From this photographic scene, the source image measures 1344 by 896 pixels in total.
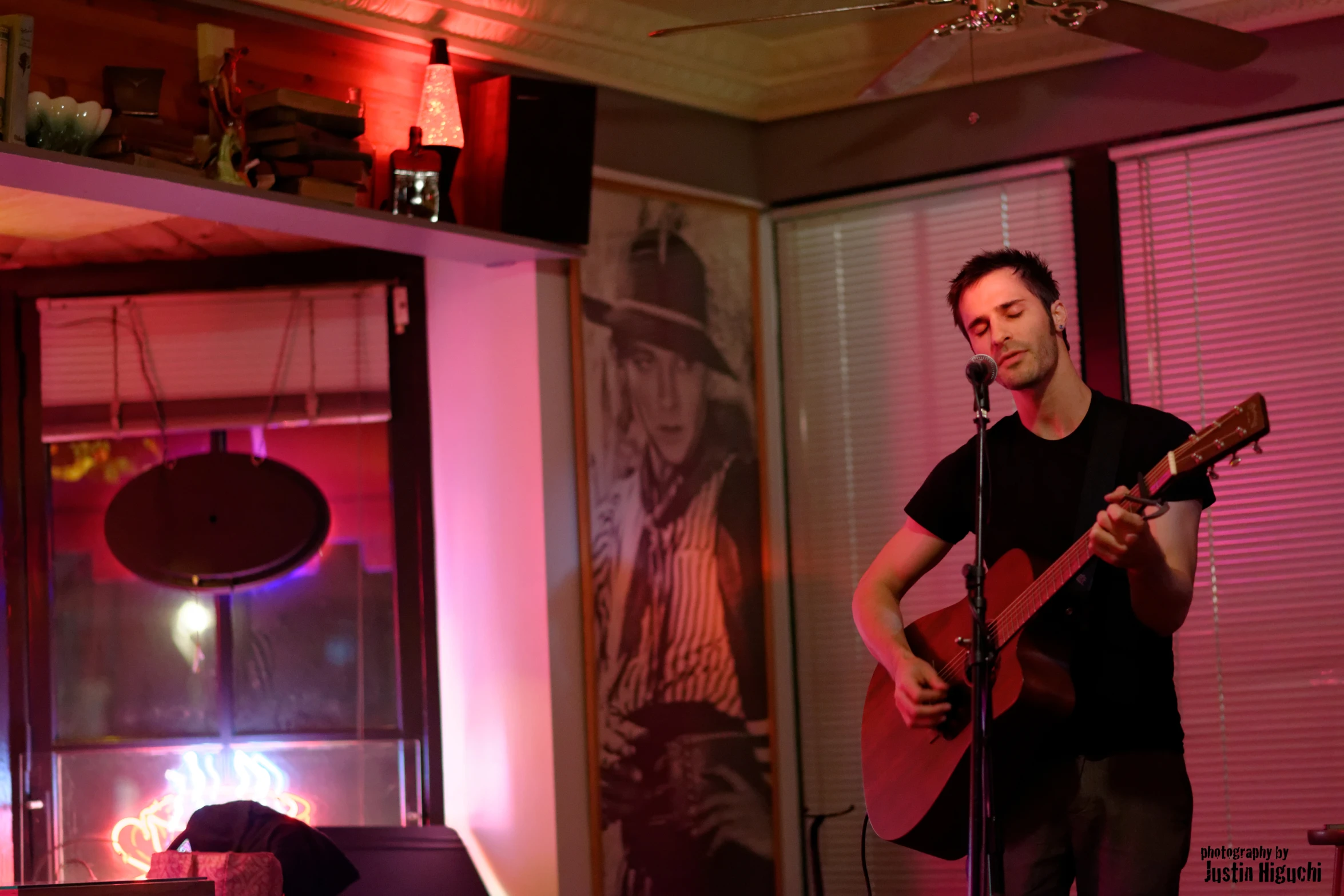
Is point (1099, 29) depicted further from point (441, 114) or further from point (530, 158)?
point (441, 114)

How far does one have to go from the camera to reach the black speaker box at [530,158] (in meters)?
3.79

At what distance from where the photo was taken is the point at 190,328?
4367mm

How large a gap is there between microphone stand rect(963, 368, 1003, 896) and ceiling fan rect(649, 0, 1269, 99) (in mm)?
818

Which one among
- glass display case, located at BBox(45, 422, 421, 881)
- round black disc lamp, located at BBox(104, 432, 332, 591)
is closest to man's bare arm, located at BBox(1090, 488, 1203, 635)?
glass display case, located at BBox(45, 422, 421, 881)

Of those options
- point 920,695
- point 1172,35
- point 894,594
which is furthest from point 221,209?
point 1172,35

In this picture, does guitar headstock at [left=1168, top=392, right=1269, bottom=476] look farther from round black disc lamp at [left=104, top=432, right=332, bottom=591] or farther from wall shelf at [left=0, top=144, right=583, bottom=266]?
round black disc lamp at [left=104, top=432, right=332, bottom=591]

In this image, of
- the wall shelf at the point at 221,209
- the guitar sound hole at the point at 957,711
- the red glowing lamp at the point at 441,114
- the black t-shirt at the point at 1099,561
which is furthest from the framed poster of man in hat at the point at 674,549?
the black t-shirt at the point at 1099,561

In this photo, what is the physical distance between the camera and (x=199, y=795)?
4184 mm

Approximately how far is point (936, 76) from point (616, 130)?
3.49 feet

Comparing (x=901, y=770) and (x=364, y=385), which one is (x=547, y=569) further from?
(x=901, y=770)

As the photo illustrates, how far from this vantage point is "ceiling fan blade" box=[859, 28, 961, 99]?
10.3ft

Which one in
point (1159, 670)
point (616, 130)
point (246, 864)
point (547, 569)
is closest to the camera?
point (1159, 670)

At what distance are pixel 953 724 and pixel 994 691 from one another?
0.20 metres

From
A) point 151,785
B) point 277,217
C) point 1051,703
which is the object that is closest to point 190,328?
point 277,217
